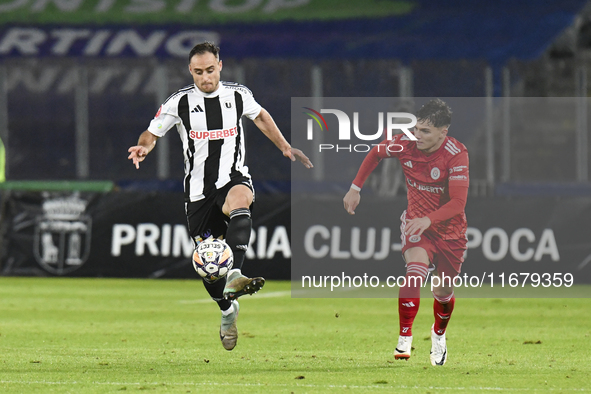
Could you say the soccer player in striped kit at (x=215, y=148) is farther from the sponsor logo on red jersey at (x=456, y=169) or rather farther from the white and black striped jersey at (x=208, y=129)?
the sponsor logo on red jersey at (x=456, y=169)

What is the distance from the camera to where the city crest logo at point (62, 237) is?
52.6 feet

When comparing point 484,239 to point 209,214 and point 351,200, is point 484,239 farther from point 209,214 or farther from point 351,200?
point 209,214

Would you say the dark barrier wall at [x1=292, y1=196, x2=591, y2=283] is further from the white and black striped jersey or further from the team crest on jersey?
the team crest on jersey

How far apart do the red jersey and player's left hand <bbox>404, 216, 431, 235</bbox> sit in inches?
1.9

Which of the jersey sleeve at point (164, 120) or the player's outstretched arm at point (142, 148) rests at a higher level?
the jersey sleeve at point (164, 120)

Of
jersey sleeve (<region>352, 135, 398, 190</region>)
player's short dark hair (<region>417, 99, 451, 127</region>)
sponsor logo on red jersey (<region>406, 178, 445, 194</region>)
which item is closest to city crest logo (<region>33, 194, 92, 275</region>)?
jersey sleeve (<region>352, 135, 398, 190</region>)

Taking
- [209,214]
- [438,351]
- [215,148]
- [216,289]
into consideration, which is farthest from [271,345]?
[215,148]

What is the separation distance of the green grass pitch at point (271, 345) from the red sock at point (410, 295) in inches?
12.7

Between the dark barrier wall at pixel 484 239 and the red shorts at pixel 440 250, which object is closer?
the red shorts at pixel 440 250

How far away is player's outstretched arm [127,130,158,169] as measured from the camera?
7888 millimetres

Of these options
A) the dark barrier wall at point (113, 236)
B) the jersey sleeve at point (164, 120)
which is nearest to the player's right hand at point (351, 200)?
the jersey sleeve at point (164, 120)

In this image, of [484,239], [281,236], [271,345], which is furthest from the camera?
[281,236]

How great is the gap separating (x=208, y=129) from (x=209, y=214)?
0.72 metres

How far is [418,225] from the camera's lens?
26.5 feet
